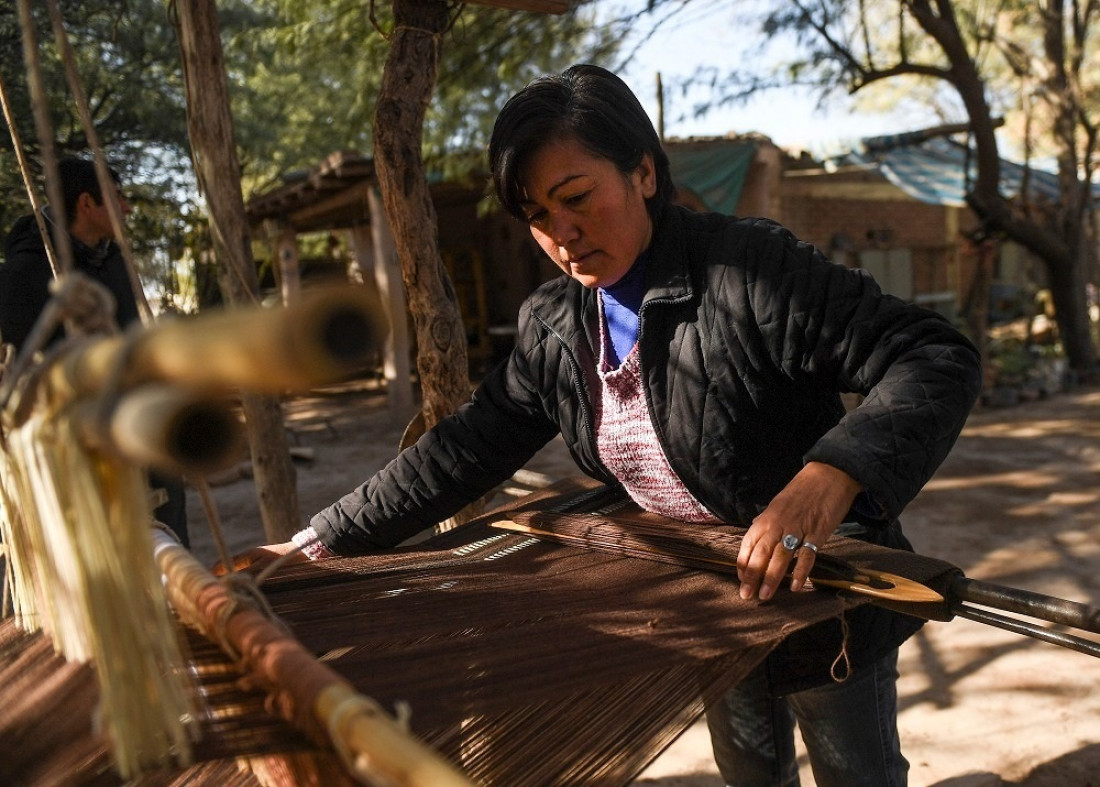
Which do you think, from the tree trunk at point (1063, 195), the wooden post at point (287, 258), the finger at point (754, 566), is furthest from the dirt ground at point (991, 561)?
the wooden post at point (287, 258)

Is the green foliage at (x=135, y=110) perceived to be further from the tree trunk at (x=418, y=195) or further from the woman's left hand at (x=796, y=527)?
the woman's left hand at (x=796, y=527)

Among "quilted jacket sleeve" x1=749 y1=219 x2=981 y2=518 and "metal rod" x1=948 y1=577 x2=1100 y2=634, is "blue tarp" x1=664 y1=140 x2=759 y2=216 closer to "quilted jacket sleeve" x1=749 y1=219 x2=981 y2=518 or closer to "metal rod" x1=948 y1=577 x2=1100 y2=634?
"quilted jacket sleeve" x1=749 y1=219 x2=981 y2=518

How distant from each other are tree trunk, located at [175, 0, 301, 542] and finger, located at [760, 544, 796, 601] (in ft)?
5.70

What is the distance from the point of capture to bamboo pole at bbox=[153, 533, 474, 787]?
613 mm

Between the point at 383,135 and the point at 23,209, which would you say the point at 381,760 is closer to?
the point at 383,135

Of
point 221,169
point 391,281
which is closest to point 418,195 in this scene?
point 221,169

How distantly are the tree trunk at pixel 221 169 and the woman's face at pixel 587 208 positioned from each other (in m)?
1.19

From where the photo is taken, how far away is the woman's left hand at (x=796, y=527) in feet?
4.25

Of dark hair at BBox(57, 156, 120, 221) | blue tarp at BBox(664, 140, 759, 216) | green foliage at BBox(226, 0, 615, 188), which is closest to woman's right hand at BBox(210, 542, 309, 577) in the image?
green foliage at BBox(226, 0, 615, 188)

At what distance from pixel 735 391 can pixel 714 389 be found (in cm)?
4

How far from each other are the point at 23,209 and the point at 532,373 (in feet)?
14.5

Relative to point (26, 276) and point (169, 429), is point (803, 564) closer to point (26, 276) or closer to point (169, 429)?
point (169, 429)

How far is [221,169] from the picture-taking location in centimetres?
284

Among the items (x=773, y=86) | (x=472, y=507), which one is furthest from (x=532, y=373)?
(x=773, y=86)
